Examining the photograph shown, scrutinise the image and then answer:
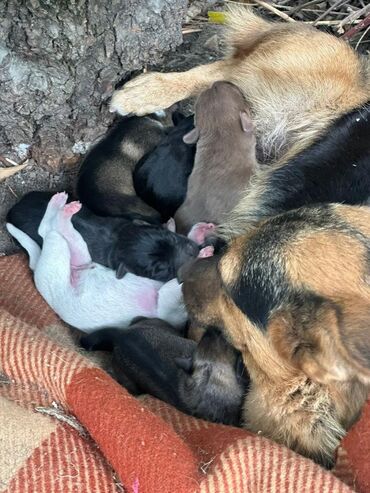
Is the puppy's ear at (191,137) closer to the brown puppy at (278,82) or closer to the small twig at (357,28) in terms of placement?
the brown puppy at (278,82)

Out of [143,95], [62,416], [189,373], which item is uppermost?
[143,95]

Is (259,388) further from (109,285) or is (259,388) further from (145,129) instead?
(145,129)

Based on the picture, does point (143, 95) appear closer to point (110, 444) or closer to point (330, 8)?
point (330, 8)

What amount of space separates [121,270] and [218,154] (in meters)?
0.73

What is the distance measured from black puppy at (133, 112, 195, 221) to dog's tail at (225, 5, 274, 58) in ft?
1.33

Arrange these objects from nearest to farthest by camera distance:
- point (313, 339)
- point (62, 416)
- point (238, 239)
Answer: point (313, 339), point (62, 416), point (238, 239)

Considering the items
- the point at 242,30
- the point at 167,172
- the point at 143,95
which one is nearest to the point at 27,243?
the point at 167,172

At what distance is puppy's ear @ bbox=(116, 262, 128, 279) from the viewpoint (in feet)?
9.38

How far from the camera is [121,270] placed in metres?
2.87

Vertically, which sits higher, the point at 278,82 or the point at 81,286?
the point at 278,82

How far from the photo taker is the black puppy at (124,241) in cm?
289

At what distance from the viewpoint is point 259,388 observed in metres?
2.32

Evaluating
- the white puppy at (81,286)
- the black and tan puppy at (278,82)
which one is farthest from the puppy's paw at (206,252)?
the black and tan puppy at (278,82)

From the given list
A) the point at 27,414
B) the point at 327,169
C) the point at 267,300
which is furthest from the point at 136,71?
the point at 27,414
